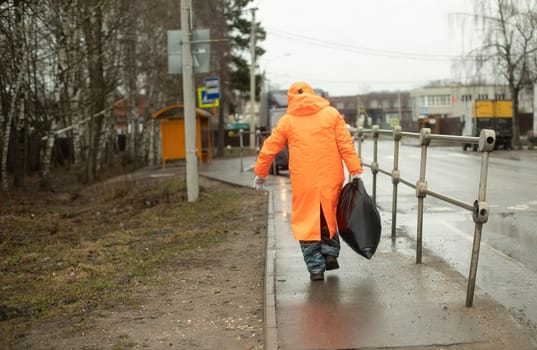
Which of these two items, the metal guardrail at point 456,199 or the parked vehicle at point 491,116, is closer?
the metal guardrail at point 456,199

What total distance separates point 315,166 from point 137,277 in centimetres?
239

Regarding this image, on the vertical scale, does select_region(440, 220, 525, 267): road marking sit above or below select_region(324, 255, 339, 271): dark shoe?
below

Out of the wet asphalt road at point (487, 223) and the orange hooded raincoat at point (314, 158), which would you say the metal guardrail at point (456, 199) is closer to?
the wet asphalt road at point (487, 223)

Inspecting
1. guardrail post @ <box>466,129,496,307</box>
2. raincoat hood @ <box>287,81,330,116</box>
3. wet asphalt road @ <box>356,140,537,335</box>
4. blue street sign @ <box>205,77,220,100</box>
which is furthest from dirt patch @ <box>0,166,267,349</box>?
blue street sign @ <box>205,77,220,100</box>

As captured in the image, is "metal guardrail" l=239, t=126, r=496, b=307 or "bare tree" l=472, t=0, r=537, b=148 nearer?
"metal guardrail" l=239, t=126, r=496, b=307

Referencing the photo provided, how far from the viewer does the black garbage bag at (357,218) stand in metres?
6.11

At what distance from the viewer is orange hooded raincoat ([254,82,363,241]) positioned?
20.0ft

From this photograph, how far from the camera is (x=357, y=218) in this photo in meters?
6.12

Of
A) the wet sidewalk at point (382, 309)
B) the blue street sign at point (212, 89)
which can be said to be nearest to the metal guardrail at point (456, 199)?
the wet sidewalk at point (382, 309)

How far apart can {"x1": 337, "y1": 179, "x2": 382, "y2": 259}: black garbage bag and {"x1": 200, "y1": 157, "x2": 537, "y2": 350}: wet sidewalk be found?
306mm

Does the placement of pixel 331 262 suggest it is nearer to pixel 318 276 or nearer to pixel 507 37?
pixel 318 276

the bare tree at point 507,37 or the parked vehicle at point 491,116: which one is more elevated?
the bare tree at point 507,37

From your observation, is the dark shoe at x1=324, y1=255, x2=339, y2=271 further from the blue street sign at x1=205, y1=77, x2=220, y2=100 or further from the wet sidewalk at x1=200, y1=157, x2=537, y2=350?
A: the blue street sign at x1=205, y1=77, x2=220, y2=100

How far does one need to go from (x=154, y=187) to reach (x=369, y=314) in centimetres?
1355
